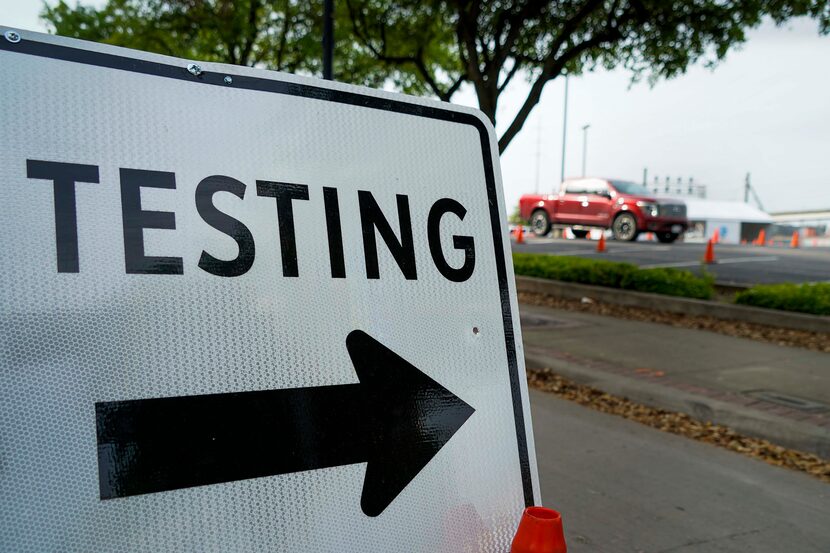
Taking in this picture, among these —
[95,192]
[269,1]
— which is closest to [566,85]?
[269,1]

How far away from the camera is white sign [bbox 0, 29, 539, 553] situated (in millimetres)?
1329

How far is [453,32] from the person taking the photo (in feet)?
46.5

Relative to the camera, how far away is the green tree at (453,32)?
36.6ft

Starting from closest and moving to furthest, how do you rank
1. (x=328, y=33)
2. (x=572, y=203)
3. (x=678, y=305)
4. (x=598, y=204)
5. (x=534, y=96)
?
1. (x=328, y=33)
2. (x=534, y=96)
3. (x=678, y=305)
4. (x=598, y=204)
5. (x=572, y=203)

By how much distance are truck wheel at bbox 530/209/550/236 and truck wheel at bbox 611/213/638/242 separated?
2515 mm

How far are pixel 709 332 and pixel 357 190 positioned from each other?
9.42 meters

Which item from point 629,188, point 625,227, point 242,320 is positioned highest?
point 629,188

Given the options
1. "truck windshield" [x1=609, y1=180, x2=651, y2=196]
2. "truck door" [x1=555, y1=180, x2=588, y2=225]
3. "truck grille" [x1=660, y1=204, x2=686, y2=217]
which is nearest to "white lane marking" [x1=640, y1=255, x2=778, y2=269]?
"truck grille" [x1=660, y1=204, x2=686, y2=217]

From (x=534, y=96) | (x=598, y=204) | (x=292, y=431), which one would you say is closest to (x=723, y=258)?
(x=598, y=204)

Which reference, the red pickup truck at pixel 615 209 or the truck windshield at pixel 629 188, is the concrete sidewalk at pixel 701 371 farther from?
the truck windshield at pixel 629 188

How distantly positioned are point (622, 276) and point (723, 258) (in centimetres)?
763

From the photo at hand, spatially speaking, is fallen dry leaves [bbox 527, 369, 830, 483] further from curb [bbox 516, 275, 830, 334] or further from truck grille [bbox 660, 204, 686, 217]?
truck grille [bbox 660, 204, 686, 217]

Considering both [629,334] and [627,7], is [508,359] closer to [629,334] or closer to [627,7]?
[629,334]

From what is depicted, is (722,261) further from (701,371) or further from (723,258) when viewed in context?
(701,371)
